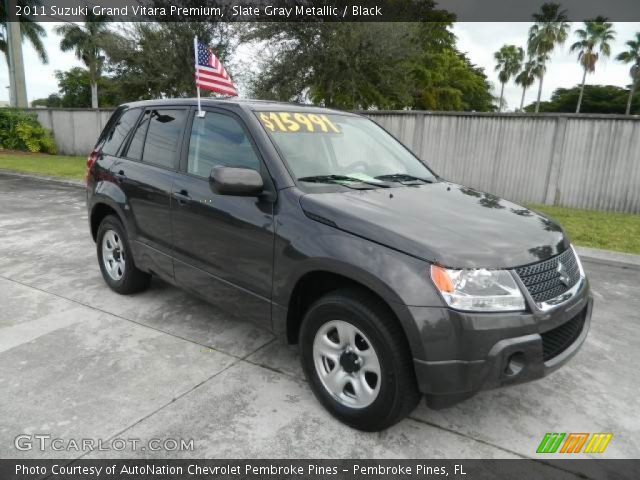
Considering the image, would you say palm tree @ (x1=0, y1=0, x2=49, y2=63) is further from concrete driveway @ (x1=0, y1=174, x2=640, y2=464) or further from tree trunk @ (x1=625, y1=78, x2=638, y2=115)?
tree trunk @ (x1=625, y1=78, x2=638, y2=115)

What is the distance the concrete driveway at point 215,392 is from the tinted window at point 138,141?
1.35 meters

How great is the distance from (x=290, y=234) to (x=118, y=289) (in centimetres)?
258

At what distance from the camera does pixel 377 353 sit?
244 cm

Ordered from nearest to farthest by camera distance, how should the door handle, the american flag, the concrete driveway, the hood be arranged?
the hood
the concrete driveway
the door handle
the american flag

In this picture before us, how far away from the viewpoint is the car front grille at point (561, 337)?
96.4 inches

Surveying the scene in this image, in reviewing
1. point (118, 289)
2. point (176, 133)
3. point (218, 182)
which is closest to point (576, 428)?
point (218, 182)

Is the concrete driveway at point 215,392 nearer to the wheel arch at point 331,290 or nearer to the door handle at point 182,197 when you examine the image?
the wheel arch at point 331,290

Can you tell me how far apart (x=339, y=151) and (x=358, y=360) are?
1562 millimetres

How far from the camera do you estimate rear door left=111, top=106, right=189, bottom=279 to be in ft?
12.4

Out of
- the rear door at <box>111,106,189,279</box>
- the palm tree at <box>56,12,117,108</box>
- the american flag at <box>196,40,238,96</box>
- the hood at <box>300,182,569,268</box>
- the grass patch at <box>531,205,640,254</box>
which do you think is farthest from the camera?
the palm tree at <box>56,12,117,108</box>

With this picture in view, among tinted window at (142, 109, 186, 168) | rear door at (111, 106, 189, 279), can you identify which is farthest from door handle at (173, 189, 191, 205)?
tinted window at (142, 109, 186, 168)

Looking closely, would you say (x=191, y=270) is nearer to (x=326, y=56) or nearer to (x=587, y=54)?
(x=326, y=56)

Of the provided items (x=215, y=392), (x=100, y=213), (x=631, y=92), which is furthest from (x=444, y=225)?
(x=631, y=92)

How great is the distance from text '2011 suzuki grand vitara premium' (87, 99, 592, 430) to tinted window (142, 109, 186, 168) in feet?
0.05
